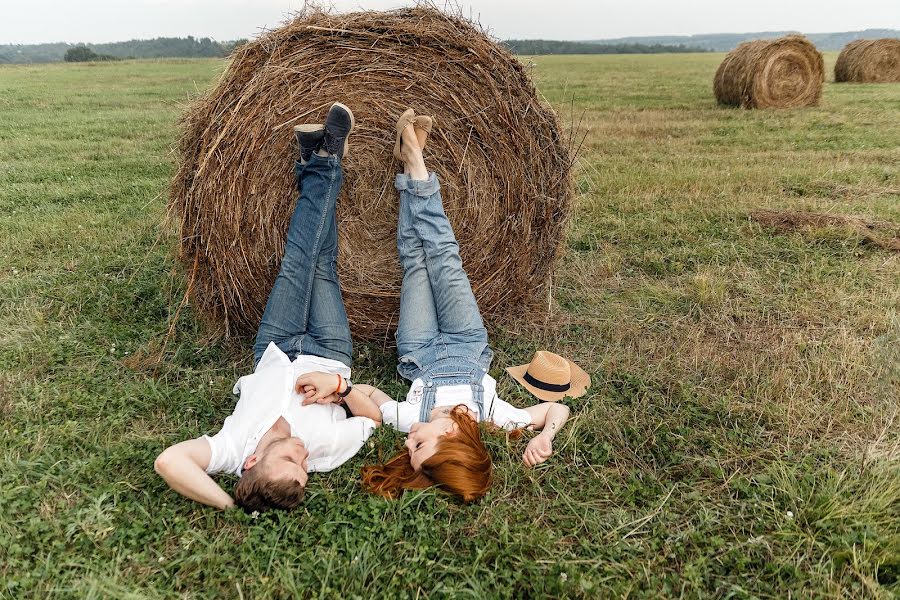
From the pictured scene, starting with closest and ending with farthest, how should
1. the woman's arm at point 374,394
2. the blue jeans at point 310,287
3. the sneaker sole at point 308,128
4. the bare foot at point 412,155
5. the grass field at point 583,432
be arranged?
the grass field at point 583,432 → the woman's arm at point 374,394 → the sneaker sole at point 308,128 → the blue jeans at point 310,287 → the bare foot at point 412,155

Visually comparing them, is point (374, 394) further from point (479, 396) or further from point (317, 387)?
point (479, 396)

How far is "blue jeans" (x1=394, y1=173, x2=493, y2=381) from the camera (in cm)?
360

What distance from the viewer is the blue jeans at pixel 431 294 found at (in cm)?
360

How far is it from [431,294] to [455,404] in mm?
826

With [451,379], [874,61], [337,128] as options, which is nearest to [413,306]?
[451,379]

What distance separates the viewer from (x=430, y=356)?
3.56 meters

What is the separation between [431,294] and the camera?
149 inches

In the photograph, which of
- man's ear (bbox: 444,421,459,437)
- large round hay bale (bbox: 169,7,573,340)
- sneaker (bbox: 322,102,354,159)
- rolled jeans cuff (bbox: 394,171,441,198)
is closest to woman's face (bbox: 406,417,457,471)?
man's ear (bbox: 444,421,459,437)

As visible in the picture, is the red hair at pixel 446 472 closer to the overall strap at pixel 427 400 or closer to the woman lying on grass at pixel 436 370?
the woman lying on grass at pixel 436 370

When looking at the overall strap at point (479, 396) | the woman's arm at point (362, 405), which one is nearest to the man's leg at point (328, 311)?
the woman's arm at point (362, 405)

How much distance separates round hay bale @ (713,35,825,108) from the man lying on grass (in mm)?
11251

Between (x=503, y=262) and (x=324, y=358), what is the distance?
141cm

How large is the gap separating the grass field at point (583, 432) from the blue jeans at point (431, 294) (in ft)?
0.90

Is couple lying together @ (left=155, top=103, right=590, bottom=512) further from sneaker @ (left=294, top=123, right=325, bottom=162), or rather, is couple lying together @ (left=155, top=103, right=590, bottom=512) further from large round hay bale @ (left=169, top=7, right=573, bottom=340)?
large round hay bale @ (left=169, top=7, right=573, bottom=340)
